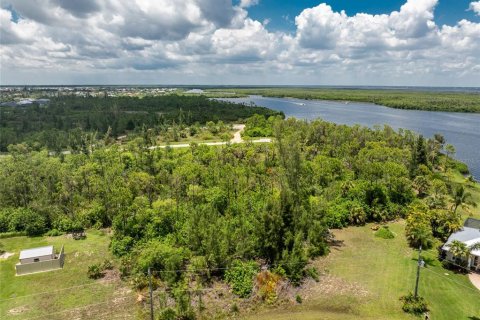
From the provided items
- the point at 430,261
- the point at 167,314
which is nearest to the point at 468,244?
the point at 430,261

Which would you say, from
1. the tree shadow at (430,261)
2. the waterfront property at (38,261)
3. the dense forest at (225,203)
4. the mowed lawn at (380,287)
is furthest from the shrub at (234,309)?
the tree shadow at (430,261)

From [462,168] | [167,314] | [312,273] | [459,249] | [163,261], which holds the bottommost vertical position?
[312,273]

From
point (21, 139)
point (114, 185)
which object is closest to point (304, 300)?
point (114, 185)

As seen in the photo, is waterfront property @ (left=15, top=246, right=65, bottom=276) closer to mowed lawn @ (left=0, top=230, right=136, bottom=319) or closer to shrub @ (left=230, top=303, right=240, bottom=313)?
mowed lawn @ (left=0, top=230, right=136, bottom=319)

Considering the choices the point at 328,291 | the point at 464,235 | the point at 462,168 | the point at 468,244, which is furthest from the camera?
the point at 462,168

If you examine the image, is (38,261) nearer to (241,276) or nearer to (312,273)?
(241,276)

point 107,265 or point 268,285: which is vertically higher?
point 268,285

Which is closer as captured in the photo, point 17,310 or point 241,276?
point 17,310
